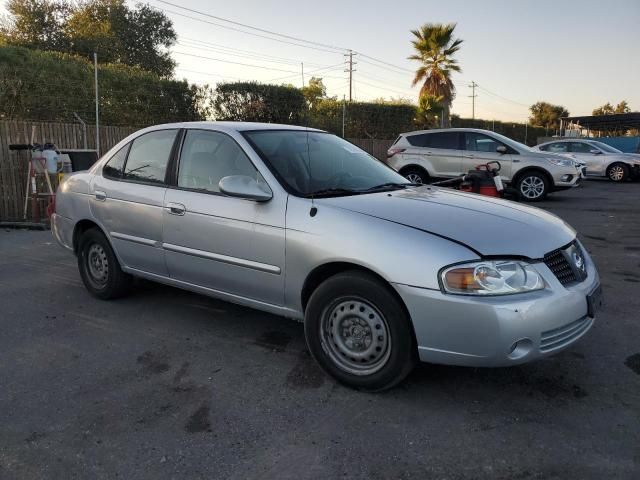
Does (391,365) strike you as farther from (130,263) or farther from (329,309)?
(130,263)

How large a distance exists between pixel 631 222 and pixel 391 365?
8210 mm

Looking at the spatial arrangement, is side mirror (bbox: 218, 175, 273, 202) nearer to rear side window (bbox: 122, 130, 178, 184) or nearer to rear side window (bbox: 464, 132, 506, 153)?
rear side window (bbox: 122, 130, 178, 184)

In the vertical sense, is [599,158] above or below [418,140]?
below

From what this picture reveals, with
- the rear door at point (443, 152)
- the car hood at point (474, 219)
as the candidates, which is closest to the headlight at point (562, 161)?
the rear door at point (443, 152)

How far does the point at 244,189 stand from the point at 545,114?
8517cm

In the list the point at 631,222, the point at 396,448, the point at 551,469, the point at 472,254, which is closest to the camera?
the point at 551,469

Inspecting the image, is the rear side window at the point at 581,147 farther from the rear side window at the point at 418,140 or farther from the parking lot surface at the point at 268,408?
the parking lot surface at the point at 268,408

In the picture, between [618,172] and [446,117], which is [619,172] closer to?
[618,172]

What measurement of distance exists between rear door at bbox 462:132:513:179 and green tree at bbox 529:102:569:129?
6880 cm

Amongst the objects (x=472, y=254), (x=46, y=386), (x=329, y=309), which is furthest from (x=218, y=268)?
(x=472, y=254)

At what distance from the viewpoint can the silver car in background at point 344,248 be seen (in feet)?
9.14

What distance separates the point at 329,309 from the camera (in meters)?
3.21

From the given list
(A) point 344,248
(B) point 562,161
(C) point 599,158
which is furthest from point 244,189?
(C) point 599,158

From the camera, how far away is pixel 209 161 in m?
4.04
